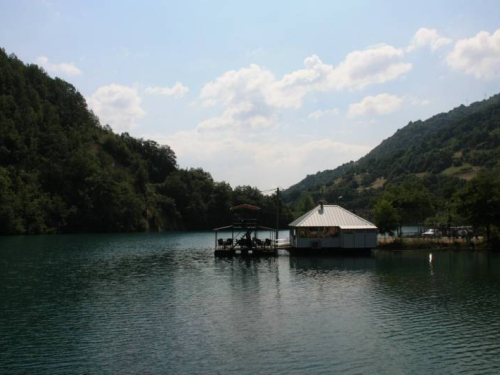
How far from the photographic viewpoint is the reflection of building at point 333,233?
74.2 m

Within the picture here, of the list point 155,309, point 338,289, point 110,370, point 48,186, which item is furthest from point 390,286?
point 48,186

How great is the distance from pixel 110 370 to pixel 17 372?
409 centimetres

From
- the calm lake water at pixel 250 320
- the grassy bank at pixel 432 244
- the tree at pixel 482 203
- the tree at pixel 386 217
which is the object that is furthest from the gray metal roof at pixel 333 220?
the tree at pixel 482 203

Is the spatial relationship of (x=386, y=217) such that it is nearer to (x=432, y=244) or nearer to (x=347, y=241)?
(x=432, y=244)

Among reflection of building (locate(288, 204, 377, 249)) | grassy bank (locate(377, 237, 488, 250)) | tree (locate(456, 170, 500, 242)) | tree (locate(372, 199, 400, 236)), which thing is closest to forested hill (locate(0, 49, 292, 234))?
reflection of building (locate(288, 204, 377, 249))

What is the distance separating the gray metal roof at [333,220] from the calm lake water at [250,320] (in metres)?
16.8

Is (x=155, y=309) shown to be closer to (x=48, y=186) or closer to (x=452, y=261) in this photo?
(x=452, y=261)

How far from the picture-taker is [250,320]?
32250mm

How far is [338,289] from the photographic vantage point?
145 ft

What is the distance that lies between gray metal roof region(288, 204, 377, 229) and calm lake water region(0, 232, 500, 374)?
16805mm

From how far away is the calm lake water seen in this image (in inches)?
930

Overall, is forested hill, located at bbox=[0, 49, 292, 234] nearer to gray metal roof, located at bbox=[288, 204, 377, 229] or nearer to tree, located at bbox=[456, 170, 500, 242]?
gray metal roof, located at bbox=[288, 204, 377, 229]

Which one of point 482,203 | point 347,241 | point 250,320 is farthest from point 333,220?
point 250,320

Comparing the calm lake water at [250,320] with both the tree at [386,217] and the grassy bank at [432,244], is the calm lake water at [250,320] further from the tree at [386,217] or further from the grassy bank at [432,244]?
the tree at [386,217]
